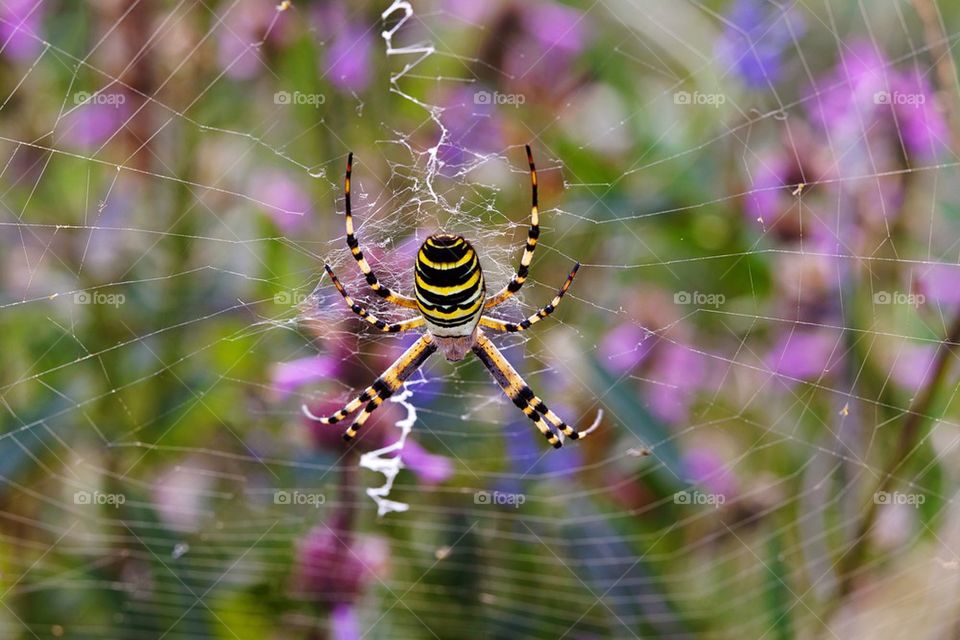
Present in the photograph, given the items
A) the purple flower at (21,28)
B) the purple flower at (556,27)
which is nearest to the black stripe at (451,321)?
the purple flower at (556,27)

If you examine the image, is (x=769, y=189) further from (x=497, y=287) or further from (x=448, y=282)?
(x=448, y=282)

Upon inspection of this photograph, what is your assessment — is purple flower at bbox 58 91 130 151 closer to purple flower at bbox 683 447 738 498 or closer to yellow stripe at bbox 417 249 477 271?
yellow stripe at bbox 417 249 477 271

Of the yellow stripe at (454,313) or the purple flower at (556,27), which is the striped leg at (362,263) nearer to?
the yellow stripe at (454,313)

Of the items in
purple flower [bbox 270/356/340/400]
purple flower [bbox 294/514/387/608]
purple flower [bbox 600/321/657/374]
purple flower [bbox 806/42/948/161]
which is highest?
purple flower [bbox 806/42/948/161]

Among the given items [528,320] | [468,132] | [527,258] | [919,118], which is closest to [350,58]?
[468,132]

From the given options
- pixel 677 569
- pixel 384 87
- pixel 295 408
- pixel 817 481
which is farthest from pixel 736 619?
pixel 384 87

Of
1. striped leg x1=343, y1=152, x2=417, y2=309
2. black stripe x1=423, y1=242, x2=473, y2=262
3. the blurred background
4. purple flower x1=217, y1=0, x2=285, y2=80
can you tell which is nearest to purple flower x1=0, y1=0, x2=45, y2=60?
the blurred background
